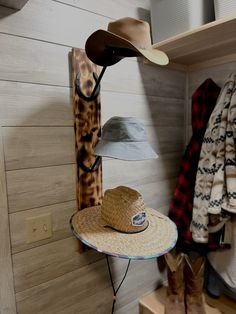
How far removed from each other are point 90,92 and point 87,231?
0.53 metres

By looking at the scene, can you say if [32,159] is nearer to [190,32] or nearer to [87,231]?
A: [87,231]

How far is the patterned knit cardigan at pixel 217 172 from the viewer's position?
3.26ft

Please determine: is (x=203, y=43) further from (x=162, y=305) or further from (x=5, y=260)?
(x=162, y=305)

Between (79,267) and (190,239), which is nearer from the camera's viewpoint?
(79,267)

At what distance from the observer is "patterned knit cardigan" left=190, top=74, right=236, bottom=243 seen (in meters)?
1.00

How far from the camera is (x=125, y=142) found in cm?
73

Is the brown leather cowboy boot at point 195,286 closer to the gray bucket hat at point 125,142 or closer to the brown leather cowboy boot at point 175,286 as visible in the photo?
the brown leather cowboy boot at point 175,286

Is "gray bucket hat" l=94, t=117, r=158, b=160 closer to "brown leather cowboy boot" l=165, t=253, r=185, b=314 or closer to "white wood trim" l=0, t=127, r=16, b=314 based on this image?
"white wood trim" l=0, t=127, r=16, b=314

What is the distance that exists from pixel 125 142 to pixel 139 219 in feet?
0.88

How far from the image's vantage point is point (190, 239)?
3.86ft

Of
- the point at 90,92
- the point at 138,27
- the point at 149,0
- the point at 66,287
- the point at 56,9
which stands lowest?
the point at 66,287

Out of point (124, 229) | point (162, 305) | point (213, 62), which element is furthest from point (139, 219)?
point (213, 62)

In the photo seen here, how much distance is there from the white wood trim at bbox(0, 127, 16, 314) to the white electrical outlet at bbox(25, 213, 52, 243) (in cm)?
7

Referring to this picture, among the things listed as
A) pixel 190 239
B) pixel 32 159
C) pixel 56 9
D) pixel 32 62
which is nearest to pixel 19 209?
pixel 32 159
